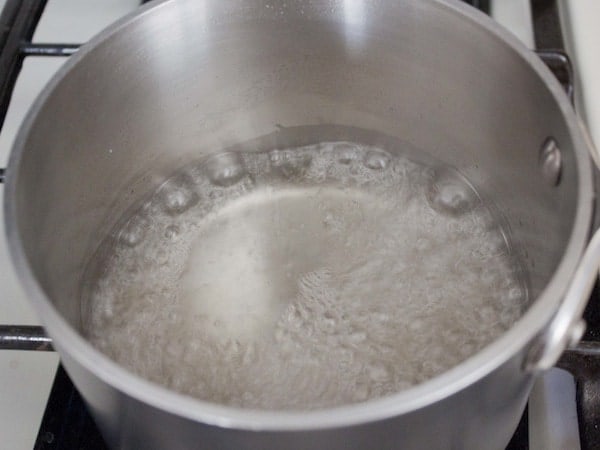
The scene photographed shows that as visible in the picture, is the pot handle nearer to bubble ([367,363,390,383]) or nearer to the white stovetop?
bubble ([367,363,390,383])

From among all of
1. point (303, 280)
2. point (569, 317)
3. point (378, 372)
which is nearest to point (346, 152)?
point (303, 280)

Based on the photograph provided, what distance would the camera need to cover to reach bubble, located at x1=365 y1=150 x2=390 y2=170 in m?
0.77

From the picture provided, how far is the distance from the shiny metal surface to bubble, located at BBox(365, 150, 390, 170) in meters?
0.02

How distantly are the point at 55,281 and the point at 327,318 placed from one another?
9.0 inches

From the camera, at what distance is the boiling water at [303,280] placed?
0.61 metres

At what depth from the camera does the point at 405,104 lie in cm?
72

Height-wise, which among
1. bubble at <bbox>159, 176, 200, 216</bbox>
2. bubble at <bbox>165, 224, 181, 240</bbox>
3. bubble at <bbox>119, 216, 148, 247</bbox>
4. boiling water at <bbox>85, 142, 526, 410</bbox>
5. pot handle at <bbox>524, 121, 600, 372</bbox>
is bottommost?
boiling water at <bbox>85, 142, 526, 410</bbox>

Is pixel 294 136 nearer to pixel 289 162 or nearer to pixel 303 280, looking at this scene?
pixel 289 162

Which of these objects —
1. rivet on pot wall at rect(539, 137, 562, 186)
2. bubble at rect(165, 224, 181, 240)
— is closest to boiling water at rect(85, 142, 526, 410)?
bubble at rect(165, 224, 181, 240)

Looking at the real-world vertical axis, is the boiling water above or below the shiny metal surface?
below

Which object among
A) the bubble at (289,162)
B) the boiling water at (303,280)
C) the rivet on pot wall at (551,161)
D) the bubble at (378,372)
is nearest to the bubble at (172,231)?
the boiling water at (303,280)

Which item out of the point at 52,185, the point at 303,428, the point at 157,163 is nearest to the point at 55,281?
the point at 52,185

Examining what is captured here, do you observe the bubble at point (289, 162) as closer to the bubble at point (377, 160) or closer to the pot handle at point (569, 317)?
the bubble at point (377, 160)

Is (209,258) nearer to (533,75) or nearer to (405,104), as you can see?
(405,104)
